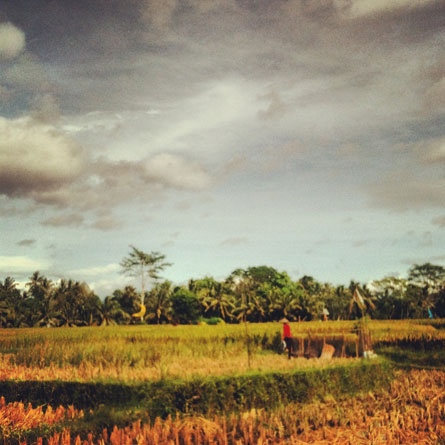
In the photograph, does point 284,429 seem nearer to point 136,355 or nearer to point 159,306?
point 136,355

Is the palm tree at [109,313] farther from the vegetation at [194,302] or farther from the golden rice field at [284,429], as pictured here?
the golden rice field at [284,429]

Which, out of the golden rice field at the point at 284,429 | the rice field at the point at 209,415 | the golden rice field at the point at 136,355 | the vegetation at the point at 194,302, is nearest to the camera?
the golden rice field at the point at 284,429

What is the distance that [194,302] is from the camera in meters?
39.2

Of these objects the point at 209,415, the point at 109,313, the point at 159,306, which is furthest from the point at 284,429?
the point at 159,306

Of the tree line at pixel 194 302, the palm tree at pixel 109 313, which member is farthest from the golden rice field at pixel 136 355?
the palm tree at pixel 109 313

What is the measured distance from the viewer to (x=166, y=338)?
16.9 m

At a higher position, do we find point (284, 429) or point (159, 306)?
point (159, 306)

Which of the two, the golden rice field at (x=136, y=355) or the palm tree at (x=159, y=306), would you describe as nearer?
the golden rice field at (x=136, y=355)

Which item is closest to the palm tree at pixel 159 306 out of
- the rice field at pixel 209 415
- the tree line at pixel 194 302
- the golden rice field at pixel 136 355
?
the tree line at pixel 194 302

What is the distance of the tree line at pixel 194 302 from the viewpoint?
108 ft

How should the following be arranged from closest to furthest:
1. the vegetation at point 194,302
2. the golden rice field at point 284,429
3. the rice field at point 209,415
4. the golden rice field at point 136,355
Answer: the golden rice field at point 284,429, the rice field at point 209,415, the golden rice field at point 136,355, the vegetation at point 194,302

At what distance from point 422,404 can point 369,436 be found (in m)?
3.17

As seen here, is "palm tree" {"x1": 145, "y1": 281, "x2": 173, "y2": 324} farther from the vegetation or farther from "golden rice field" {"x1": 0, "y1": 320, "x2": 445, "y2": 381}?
"golden rice field" {"x1": 0, "y1": 320, "x2": 445, "y2": 381}

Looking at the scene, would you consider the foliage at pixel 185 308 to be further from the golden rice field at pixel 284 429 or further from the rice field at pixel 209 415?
the golden rice field at pixel 284 429
